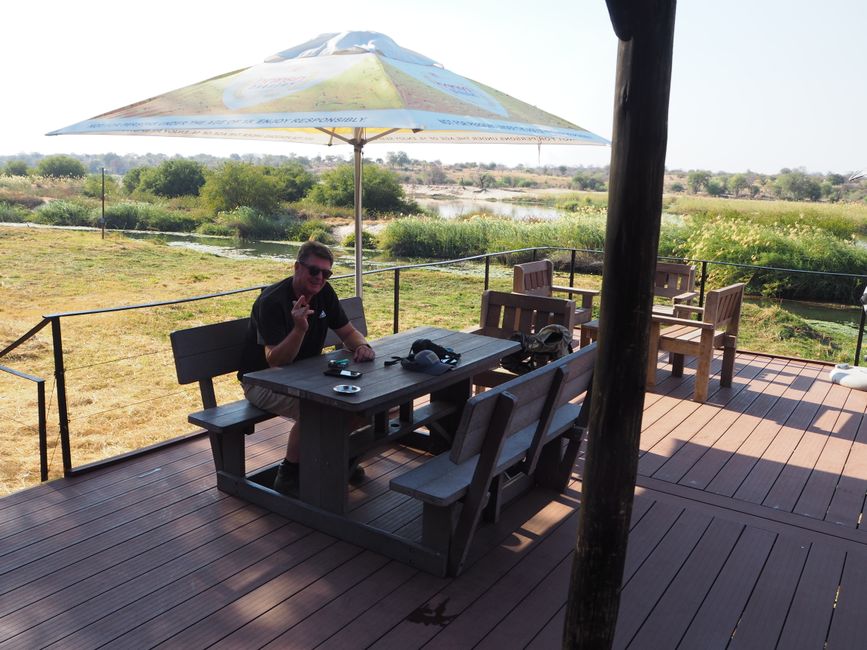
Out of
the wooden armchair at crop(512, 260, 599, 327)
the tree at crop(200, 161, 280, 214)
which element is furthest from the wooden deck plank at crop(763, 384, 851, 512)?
the tree at crop(200, 161, 280, 214)

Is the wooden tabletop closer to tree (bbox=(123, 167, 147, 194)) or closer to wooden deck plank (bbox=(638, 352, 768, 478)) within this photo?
wooden deck plank (bbox=(638, 352, 768, 478))

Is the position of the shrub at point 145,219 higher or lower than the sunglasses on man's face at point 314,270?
lower

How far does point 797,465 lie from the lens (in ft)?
13.4

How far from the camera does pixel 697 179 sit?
47.7 metres

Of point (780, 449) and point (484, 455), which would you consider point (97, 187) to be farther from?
point (484, 455)

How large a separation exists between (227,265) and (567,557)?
78.4 feet

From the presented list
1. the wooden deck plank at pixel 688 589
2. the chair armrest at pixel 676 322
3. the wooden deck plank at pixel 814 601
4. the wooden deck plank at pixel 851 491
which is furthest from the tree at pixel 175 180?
the wooden deck plank at pixel 814 601

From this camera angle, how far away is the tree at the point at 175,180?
4153 cm

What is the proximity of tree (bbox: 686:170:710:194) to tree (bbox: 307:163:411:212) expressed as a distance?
1994cm

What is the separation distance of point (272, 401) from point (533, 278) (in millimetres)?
3539

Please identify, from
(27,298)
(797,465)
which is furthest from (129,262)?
(797,465)

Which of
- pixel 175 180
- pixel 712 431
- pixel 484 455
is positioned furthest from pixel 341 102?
pixel 175 180

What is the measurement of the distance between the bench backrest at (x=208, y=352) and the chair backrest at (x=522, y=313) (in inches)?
78.9

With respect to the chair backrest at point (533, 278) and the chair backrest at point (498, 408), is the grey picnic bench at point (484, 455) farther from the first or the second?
the chair backrest at point (533, 278)
